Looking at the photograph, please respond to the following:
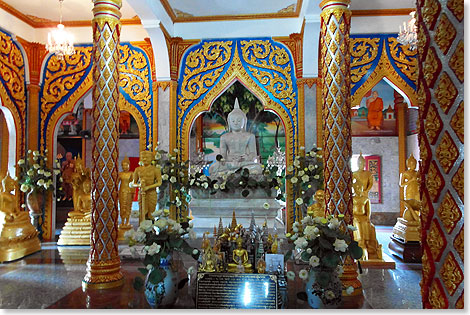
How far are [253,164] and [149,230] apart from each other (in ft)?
13.8

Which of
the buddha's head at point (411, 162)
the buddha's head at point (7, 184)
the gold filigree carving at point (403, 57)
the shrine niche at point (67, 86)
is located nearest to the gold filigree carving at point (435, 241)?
the buddha's head at point (411, 162)

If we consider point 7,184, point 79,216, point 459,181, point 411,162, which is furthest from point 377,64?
point 7,184

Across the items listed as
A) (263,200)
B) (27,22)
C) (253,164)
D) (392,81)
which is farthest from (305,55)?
(27,22)

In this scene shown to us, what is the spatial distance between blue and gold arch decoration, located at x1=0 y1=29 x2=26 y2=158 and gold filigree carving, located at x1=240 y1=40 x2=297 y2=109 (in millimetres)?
5000

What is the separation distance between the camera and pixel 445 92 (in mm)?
1743

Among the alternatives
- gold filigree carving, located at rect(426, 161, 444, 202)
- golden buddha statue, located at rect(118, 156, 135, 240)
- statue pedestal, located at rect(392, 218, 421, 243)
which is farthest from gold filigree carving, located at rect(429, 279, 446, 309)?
golden buddha statue, located at rect(118, 156, 135, 240)

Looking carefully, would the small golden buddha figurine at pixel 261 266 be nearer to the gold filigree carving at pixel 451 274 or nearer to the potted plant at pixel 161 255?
the potted plant at pixel 161 255

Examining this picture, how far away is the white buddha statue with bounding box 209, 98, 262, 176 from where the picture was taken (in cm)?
796

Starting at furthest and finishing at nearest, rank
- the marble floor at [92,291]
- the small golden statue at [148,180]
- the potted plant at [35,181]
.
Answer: the potted plant at [35,181] < the small golden statue at [148,180] < the marble floor at [92,291]

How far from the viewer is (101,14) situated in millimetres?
5102

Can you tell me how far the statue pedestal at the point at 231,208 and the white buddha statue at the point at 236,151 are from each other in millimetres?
523

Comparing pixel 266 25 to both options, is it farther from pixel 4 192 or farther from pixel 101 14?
pixel 4 192

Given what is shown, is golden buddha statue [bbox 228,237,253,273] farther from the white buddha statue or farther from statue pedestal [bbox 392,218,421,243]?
statue pedestal [bbox 392,218,421,243]

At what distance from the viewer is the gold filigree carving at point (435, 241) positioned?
1754mm
